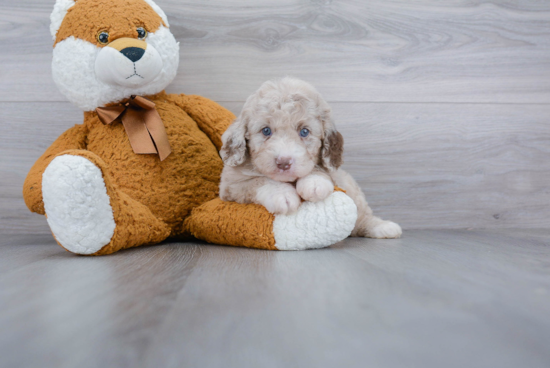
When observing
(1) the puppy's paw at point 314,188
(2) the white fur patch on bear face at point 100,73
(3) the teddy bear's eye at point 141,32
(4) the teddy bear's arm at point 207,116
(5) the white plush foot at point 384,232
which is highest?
(3) the teddy bear's eye at point 141,32

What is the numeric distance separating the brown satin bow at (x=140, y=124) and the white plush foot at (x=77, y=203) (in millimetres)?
271

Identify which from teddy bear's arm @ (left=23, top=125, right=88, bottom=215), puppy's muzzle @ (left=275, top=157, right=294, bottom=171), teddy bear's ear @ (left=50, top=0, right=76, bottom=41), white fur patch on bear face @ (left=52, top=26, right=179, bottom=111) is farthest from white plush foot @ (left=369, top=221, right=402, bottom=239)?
teddy bear's ear @ (left=50, top=0, right=76, bottom=41)

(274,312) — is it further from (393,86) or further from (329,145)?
(393,86)

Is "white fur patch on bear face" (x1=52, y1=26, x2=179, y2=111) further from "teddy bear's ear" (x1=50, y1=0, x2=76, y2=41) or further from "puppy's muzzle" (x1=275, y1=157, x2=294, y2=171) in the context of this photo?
"puppy's muzzle" (x1=275, y1=157, x2=294, y2=171)

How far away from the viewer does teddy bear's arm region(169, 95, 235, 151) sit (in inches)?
50.8

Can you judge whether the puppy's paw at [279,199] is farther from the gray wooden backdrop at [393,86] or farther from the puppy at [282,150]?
the gray wooden backdrop at [393,86]

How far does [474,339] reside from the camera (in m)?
0.48

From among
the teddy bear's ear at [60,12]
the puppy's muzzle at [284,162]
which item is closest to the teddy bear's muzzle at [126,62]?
the teddy bear's ear at [60,12]

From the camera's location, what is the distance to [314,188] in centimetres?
98

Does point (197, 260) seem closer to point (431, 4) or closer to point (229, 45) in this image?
point (229, 45)

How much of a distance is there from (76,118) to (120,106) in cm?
45

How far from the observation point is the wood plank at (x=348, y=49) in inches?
58.0

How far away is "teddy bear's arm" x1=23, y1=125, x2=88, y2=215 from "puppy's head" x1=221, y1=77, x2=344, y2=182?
50cm

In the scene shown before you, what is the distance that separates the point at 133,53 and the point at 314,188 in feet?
2.04
